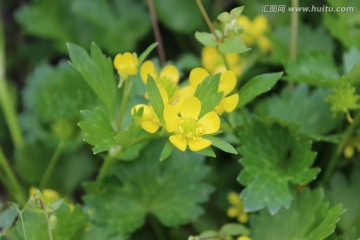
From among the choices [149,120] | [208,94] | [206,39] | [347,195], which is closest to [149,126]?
[149,120]

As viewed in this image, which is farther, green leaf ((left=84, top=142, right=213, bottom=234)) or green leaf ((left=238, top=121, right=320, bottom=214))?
green leaf ((left=84, top=142, right=213, bottom=234))

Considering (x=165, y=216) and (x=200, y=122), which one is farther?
(x=165, y=216)

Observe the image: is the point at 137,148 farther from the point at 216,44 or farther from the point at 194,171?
the point at 216,44

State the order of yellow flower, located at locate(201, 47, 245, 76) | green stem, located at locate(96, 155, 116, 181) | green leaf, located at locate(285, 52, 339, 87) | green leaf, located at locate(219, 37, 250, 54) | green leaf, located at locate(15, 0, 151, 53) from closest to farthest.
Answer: green leaf, located at locate(219, 37, 250, 54) < green stem, located at locate(96, 155, 116, 181) < green leaf, located at locate(285, 52, 339, 87) < yellow flower, located at locate(201, 47, 245, 76) < green leaf, located at locate(15, 0, 151, 53)

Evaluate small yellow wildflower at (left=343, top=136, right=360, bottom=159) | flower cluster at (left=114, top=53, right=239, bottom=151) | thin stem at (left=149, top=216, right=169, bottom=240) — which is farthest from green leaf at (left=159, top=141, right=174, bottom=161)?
small yellow wildflower at (left=343, top=136, right=360, bottom=159)

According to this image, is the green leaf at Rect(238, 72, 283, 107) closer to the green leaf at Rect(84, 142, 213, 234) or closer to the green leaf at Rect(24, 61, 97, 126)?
the green leaf at Rect(84, 142, 213, 234)

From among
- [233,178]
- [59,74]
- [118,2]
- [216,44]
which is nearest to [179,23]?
[118,2]
